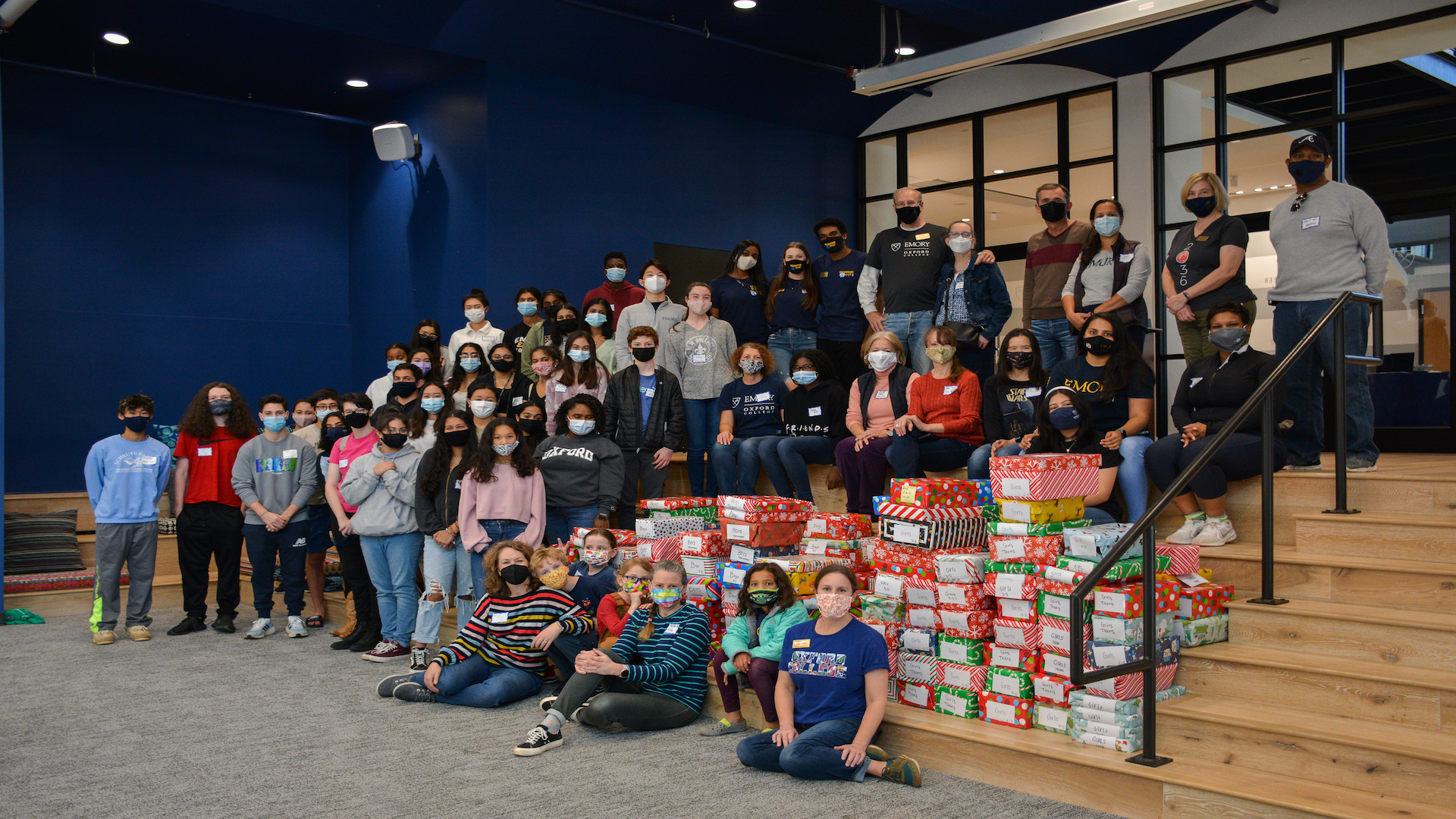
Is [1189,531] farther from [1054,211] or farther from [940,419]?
[1054,211]

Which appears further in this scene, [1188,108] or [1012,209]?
[1012,209]

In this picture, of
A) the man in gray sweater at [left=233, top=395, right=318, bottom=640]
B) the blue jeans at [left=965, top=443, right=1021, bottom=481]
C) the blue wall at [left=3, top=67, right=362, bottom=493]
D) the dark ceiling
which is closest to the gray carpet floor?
the man in gray sweater at [left=233, top=395, right=318, bottom=640]

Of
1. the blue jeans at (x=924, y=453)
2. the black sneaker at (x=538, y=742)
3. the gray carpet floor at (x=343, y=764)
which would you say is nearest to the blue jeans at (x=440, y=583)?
the gray carpet floor at (x=343, y=764)

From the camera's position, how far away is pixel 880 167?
42.2 feet

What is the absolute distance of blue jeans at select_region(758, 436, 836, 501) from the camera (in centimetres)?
721

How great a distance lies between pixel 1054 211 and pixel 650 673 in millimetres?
4186

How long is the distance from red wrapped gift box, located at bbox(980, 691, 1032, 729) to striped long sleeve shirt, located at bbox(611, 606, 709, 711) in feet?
4.84

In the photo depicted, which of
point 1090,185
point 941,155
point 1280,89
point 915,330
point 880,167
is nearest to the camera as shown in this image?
point 915,330

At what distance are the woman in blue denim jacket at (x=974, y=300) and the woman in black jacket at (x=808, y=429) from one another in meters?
0.90

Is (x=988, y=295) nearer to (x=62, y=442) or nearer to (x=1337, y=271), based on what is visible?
(x=1337, y=271)

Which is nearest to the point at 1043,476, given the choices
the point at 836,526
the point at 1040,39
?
the point at 836,526

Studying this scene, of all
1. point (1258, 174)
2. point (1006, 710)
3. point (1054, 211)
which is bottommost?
point (1006, 710)

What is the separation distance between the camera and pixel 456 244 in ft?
34.9

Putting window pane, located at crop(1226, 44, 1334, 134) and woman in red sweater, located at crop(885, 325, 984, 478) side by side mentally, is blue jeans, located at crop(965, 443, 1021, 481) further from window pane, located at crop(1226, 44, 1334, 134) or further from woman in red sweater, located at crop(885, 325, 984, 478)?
window pane, located at crop(1226, 44, 1334, 134)
